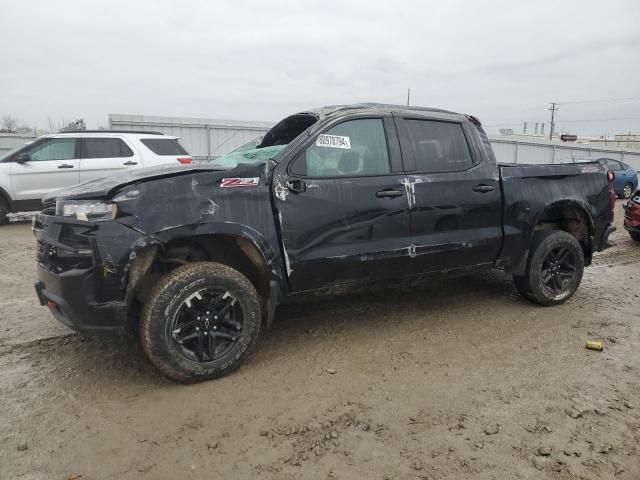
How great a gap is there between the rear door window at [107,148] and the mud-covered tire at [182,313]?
7103mm

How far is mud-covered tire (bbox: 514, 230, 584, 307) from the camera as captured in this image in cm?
454

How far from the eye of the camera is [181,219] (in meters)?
3.02

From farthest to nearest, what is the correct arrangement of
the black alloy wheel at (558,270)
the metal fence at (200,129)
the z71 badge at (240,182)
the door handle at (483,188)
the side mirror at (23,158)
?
the metal fence at (200,129)
the side mirror at (23,158)
the black alloy wheel at (558,270)
the door handle at (483,188)
the z71 badge at (240,182)

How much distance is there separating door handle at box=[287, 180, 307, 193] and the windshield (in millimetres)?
290

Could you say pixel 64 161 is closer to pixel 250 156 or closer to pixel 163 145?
pixel 163 145

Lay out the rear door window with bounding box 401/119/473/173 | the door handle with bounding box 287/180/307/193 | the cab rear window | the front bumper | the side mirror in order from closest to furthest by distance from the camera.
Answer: the front bumper, the door handle with bounding box 287/180/307/193, the rear door window with bounding box 401/119/473/173, the side mirror, the cab rear window

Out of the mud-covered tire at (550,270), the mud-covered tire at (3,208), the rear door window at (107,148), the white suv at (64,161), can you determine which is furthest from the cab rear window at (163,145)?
the mud-covered tire at (550,270)

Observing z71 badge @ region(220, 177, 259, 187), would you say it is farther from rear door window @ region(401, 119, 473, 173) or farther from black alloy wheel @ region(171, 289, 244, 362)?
rear door window @ region(401, 119, 473, 173)

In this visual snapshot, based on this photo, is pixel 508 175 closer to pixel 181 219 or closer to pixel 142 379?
pixel 181 219

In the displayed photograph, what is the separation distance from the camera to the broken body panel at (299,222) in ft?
9.52

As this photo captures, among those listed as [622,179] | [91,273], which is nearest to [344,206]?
[91,273]

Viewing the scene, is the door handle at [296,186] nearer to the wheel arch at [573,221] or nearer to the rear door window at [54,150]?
the wheel arch at [573,221]

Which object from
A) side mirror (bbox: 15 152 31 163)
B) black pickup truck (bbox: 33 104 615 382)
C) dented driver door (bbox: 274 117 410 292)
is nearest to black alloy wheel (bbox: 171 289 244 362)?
black pickup truck (bbox: 33 104 615 382)

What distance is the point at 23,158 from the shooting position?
351 inches
